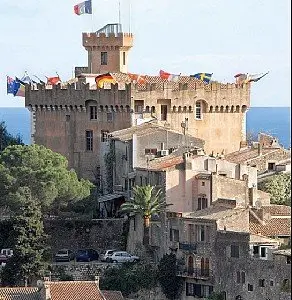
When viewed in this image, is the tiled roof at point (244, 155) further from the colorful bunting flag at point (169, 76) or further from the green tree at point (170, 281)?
the green tree at point (170, 281)

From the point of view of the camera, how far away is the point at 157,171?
242 ft

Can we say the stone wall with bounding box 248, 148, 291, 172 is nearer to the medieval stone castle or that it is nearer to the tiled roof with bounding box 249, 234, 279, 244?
the medieval stone castle

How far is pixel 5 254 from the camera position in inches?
2921

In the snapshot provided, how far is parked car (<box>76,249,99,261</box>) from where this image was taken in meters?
75.1

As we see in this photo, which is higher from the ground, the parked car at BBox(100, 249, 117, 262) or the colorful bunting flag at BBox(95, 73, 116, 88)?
the colorful bunting flag at BBox(95, 73, 116, 88)

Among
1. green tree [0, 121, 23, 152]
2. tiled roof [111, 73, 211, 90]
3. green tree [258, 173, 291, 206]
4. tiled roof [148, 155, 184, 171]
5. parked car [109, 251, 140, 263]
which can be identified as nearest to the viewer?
parked car [109, 251, 140, 263]

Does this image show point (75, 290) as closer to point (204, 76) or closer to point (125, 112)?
point (125, 112)

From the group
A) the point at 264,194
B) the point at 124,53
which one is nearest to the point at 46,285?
the point at 264,194

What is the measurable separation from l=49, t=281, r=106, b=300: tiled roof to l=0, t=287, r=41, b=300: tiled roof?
618 mm

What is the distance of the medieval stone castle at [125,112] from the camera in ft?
284

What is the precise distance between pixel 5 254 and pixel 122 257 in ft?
14.1

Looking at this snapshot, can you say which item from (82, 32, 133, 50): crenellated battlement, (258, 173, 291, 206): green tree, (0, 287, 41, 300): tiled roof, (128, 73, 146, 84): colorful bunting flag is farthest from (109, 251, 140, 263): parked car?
(82, 32, 133, 50): crenellated battlement

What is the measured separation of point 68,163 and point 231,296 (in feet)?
63.1

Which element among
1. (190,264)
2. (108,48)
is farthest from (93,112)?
(190,264)
